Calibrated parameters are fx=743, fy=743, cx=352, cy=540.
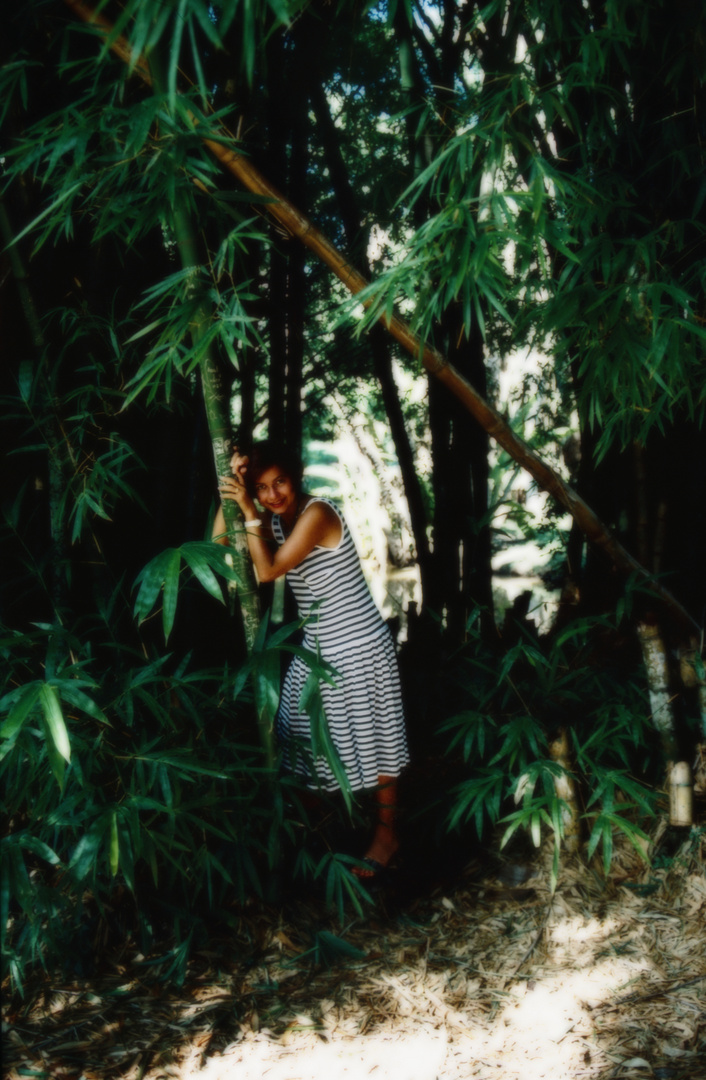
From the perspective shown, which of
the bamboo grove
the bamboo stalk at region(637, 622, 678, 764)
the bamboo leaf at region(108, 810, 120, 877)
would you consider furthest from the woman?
the bamboo stalk at region(637, 622, 678, 764)

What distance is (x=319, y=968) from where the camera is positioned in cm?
183

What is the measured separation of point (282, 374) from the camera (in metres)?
2.50

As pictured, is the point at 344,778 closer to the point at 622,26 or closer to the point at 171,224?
the point at 171,224

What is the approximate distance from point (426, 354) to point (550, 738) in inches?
45.0

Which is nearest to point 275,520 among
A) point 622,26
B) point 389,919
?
point 389,919

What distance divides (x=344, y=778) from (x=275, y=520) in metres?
0.70

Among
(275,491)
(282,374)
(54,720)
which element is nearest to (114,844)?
(54,720)

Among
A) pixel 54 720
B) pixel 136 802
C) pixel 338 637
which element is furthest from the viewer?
pixel 338 637

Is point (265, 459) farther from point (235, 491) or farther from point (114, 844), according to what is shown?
point (114, 844)

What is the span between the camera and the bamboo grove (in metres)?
1.46

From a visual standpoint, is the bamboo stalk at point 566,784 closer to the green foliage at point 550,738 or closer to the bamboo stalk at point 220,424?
the green foliage at point 550,738

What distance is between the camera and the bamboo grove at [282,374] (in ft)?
4.79

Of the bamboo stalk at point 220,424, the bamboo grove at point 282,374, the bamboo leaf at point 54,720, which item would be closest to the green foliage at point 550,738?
the bamboo grove at point 282,374

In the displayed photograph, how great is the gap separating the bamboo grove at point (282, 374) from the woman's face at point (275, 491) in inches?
6.6
